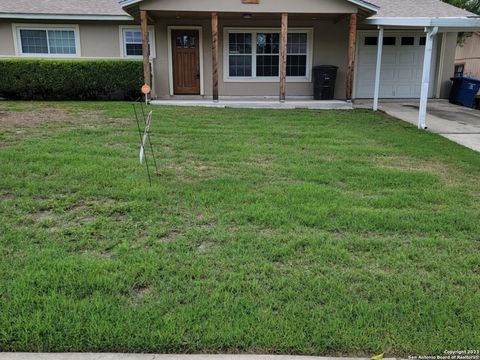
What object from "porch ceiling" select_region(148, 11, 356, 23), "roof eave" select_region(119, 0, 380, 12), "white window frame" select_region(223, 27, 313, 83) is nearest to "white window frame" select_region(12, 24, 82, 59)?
"porch ceiling" select_region(148, 11, 356, 23)

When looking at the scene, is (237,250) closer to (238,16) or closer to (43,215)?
(43,215)

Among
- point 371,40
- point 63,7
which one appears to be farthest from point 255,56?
point 63,7

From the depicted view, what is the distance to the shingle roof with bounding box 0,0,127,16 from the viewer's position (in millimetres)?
14617

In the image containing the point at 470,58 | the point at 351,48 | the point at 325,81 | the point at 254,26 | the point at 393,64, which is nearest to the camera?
the point at 351,48

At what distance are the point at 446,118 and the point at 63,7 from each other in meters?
12.6

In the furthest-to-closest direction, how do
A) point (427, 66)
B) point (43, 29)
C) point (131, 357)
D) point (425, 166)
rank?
point (43, 29) → point (427, 66) → point (425, 166) → point (131, 357)

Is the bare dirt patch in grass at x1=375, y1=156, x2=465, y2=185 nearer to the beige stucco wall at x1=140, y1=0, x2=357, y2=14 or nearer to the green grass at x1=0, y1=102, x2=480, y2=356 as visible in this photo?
the green grass at x1=0, y1=102, x2=480, y2=356

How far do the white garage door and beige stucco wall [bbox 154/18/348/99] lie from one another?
94cm

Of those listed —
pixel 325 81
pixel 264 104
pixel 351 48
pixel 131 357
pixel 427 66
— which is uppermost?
pixel 351 48

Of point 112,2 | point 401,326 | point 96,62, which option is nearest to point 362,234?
point 401,326

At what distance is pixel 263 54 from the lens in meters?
15.3

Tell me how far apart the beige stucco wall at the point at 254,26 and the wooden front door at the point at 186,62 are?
0.90 ft

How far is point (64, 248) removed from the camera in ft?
12.1

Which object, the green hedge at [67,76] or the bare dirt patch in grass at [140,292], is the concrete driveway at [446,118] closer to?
the bare dirt patch in grass at [140,292]
